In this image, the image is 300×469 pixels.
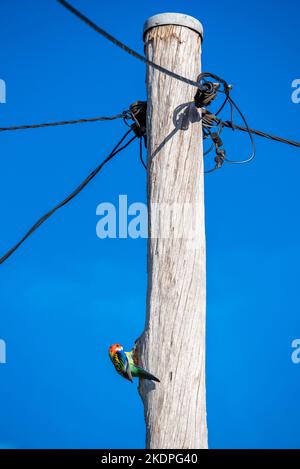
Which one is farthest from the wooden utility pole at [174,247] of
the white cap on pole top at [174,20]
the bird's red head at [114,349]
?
the bird's red head at [114,349]

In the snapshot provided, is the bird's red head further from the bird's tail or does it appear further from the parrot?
the bird's tail

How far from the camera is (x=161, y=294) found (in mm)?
3908

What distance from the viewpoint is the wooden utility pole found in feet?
12.3

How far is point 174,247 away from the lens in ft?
13.0

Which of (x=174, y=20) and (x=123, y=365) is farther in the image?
(x=174, y=20)

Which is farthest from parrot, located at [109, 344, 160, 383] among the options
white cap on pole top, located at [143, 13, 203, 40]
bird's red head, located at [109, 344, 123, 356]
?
white cap on pole top, located at [143, 13, 203, 40]

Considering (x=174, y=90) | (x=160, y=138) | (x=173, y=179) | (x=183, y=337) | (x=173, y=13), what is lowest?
(x=183, y=337)

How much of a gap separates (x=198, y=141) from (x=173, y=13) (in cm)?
85

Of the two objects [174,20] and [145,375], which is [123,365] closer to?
[145,375]

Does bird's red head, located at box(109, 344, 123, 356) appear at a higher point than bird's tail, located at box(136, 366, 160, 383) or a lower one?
higher

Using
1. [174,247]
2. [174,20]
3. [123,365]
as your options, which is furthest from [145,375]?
[174,20]
